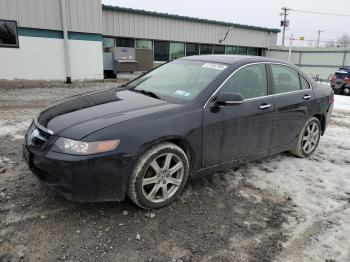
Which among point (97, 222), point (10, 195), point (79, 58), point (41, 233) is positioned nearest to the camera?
point (41, 233)

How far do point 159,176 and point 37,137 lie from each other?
Answer: 1262 mm

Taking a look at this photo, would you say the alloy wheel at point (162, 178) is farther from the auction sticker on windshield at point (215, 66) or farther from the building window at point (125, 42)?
the building window at point (125, 42)

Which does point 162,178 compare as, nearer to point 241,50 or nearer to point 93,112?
point 93,112

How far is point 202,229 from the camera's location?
3.07 m

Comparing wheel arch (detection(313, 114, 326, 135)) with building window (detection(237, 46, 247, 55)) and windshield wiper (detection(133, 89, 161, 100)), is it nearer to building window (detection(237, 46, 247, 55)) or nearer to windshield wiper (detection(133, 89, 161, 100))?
windshield wiper (detection(133, 89, 161, 100))

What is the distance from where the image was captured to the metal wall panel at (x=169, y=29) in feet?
57.2

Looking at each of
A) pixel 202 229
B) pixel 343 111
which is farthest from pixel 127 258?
pixel 343 111

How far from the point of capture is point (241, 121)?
3830mm

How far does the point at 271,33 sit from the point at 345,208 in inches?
996

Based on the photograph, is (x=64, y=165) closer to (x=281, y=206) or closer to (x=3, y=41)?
(x=281, y=206)

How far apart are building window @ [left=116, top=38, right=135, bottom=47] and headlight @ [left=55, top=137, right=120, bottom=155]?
16089mm

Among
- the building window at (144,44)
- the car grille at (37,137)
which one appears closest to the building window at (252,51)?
the building window at (144,44)

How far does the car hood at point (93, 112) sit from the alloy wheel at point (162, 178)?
1.70ft

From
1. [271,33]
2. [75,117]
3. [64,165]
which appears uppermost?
[271,33]
